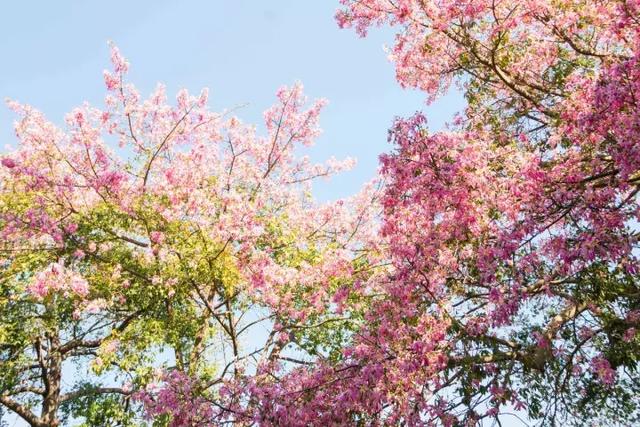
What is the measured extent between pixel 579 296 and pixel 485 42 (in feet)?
13.5

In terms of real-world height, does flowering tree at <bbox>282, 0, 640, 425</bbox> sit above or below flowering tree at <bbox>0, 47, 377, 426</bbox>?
below

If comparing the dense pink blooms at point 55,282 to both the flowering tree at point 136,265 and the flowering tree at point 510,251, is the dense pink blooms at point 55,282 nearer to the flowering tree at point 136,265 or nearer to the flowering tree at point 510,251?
the flowering tree at point 136,265

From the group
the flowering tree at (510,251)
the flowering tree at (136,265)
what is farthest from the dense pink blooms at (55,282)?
the flowering tree at (510,251)

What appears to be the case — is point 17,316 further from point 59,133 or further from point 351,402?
point 351,402

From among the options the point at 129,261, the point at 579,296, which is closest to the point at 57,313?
the point at 129,261

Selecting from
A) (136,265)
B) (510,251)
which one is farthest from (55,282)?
(510,251)

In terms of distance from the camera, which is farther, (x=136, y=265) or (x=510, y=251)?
(x=136, y=265)

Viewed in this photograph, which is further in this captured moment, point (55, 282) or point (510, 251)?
point (55, 282)

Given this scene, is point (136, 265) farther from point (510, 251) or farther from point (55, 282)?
Result: point (510, 251)

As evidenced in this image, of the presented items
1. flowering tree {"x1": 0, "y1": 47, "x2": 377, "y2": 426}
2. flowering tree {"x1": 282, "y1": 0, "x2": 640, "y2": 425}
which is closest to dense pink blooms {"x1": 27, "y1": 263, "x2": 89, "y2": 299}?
flowering tree {"x1": 0, "y1": 47, "x2": 377, "y2": 426}

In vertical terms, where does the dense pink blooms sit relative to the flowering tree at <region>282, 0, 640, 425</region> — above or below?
above

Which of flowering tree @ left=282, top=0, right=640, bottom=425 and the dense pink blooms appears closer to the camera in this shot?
flowering tree @ left=282, top=0, right=640, bottom=425

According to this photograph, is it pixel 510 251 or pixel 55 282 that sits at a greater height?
pixel 55 282

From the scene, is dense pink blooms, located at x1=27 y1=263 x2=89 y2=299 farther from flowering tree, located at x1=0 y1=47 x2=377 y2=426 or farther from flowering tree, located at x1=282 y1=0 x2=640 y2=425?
flowering tree, located at x1=282 y1=0 x2=640 y2=425
